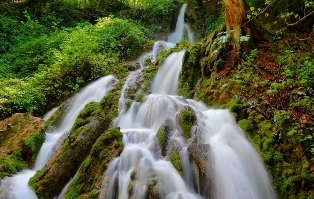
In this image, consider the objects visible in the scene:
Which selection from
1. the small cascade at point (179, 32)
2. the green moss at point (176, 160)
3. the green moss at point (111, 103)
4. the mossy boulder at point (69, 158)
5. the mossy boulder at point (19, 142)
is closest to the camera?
the green moss at point (176, 160)

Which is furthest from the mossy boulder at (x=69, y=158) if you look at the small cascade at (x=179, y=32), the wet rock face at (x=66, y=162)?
the small cascade at (x=179, y=32)

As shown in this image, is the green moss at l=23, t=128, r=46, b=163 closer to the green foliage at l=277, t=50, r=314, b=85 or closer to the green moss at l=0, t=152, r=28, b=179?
the green moss at l=0, t=152, r=28, b=179

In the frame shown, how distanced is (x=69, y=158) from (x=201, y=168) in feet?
9.34

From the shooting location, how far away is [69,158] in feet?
20.9

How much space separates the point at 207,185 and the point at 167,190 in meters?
0.78

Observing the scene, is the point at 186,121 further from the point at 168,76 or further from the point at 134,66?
the point at 134,66

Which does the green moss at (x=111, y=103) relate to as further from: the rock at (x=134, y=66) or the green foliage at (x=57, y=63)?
the rock at (x=134, y=66)

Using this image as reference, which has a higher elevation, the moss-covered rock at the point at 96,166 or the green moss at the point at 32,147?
the green moss at the point at 32,147

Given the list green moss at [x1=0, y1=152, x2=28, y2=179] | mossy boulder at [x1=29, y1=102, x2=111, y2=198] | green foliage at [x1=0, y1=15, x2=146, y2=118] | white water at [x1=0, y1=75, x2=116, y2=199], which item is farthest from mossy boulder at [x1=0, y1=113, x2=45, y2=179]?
green foliage at [x1=0, y1=15, x2=146, y2=118]

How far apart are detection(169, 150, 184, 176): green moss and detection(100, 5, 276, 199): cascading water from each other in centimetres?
6

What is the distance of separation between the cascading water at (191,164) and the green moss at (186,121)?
2.1 inches

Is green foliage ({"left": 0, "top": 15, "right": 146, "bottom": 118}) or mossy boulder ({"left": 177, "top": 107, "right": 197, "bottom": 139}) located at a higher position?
green foliage ({"left": 0, "top": 15, "right": 146, "bottom": 118})

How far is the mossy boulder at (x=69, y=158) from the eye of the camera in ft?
19.8

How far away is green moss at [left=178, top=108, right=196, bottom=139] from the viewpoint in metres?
6.56
